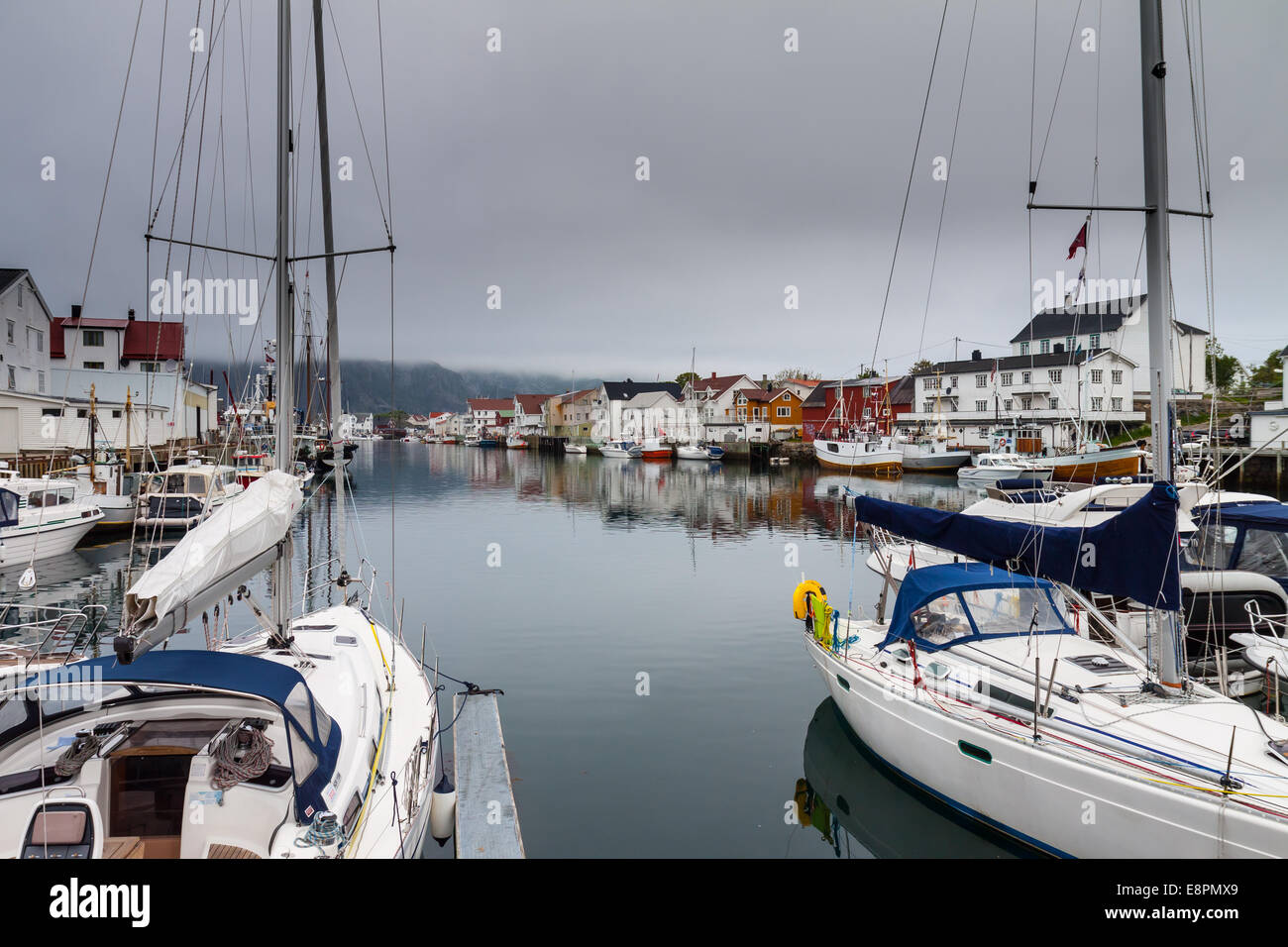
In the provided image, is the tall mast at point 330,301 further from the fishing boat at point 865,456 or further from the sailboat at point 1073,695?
the fishing boat at point 865,456

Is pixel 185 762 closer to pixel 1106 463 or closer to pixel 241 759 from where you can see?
pixel 241 759

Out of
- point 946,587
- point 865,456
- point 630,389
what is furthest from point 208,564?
point 630,389

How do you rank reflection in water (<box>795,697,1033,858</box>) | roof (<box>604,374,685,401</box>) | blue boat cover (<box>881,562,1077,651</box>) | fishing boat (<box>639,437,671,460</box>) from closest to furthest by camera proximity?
A: 1. reflection in water (<box>795,697,1033,858</box>)
2. blue boat cover (<box>881,562,1077,651</box>)
3. fishing boat (<box>639,437,671,460</box>)
4. roof (<box>604,374,685,401</box>)

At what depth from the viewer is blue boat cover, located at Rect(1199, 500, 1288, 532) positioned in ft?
37.4

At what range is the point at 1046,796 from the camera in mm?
6840

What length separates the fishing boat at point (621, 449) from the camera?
8669 cm

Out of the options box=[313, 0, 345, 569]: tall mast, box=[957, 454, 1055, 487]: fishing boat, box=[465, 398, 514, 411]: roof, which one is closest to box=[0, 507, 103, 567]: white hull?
box=[313, 0, 345, 569]: tall mast

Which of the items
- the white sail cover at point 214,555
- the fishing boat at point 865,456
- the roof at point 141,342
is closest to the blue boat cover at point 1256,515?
the white sail cover at point 214,555

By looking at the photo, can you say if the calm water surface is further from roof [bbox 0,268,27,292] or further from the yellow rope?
roof [bbox 0,268,27,292]

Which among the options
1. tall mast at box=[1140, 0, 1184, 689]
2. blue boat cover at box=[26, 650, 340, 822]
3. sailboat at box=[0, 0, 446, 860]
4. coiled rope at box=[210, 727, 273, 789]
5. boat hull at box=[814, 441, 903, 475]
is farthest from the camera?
boat hull at box=[814, 441, 903, 475]

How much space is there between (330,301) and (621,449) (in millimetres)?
77935

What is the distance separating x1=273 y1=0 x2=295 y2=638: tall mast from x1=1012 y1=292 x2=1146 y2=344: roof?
70.8 metres
